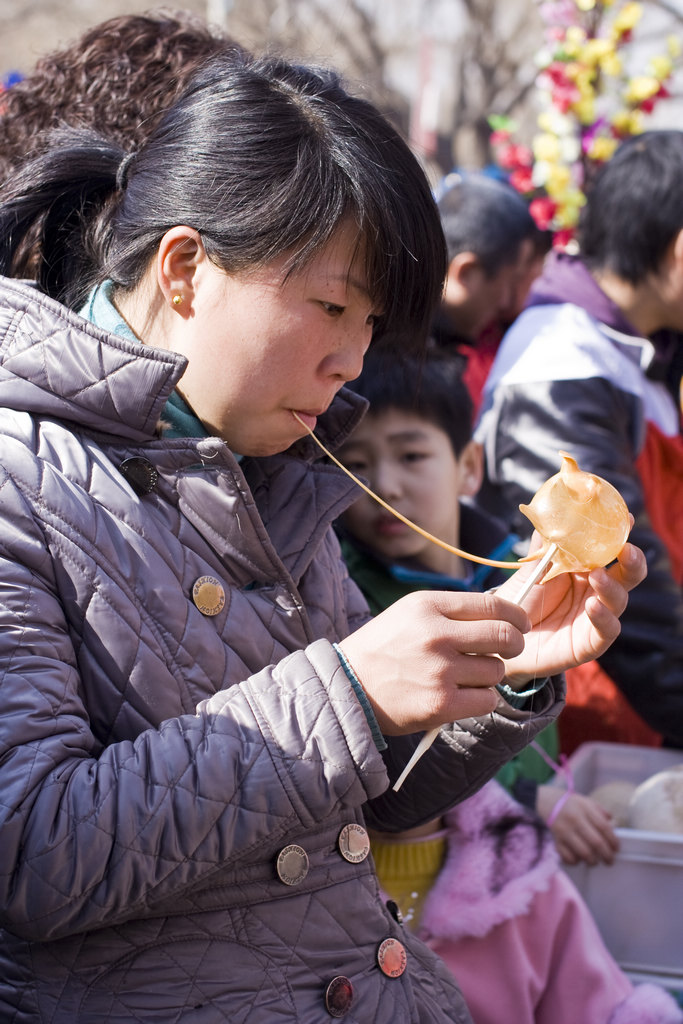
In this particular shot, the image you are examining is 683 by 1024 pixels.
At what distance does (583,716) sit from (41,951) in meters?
1.95

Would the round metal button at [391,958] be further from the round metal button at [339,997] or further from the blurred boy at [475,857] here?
the blurred boy at [475,857]

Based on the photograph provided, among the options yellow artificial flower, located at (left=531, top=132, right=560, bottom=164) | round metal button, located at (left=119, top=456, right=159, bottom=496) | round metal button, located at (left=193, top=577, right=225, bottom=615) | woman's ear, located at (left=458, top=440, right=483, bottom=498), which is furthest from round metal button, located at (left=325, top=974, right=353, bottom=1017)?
yellow artificial flower, located at (left=531, top=132, right=560, bottom=164)

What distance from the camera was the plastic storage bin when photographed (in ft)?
7.16

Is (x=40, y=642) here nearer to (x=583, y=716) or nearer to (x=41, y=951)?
(x=41, y=951)

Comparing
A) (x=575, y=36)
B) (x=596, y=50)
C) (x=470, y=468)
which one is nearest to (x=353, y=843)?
(x=470, y=468)

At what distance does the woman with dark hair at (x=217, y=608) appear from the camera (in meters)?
1.11

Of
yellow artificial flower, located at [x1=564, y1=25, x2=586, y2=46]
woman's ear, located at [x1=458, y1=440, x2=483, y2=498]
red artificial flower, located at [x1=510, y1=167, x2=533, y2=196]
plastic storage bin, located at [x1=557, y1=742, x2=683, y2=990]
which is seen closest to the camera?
plastic storage bin, located at [x1=557, y1=742, x2=683, y2=990]

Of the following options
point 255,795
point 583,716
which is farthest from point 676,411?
point 255,795

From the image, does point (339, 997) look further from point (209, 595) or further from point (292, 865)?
point (209, 595)

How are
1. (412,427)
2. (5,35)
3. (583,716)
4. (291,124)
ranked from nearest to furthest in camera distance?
(291,124) < (412,427) < (583,716) < (5,35)

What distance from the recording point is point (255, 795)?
3.67 ft

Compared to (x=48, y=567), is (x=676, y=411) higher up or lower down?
lower down

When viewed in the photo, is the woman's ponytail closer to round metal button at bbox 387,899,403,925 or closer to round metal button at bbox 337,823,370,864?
round metal button at bbox 337,823,370,864

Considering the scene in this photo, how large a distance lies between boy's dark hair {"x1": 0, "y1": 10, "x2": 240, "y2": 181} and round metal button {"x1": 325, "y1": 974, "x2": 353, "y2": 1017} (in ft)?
4.25
